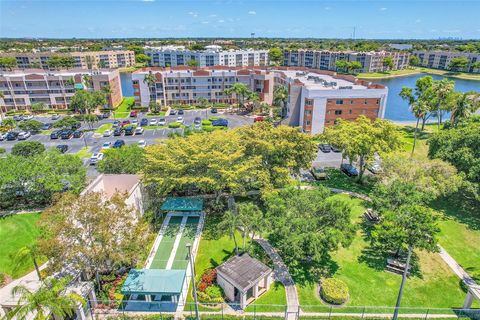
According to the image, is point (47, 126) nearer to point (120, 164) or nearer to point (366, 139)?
point (120, 164)

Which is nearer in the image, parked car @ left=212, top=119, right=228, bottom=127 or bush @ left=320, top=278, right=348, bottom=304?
bush @ left=320, top=278, right=348, bottom=304

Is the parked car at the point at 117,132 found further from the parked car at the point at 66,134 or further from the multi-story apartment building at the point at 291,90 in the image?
the multi-story apartment building at the point at 291,90

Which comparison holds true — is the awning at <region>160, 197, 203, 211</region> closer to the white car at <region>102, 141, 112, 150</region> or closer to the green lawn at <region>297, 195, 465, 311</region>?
the green lawn at <region>297, 195, 465, 311</region>

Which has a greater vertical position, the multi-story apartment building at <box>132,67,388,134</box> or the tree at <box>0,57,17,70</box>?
the tree at <box>0,57,17,70</box>

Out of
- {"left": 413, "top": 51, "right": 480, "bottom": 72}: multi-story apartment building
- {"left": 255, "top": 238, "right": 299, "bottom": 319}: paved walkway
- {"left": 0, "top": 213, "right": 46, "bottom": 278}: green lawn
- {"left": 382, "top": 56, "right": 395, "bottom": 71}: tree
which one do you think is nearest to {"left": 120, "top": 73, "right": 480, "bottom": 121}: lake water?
{"left": 382, "top": 56, "right": 395, "bottom": 71}: tree

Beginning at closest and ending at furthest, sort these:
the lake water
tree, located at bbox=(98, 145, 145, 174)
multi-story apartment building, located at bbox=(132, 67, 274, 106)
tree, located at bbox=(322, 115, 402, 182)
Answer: tree, located at bbox=(98, 145, 145, 174), tree, located at bbox=(322, 115, 402, 182), multi-story apartment building, located at bbox=(132, 67, 274, 106), the lake water

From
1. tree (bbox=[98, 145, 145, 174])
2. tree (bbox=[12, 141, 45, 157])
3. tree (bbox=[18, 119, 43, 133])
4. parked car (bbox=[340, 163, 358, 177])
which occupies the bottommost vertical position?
parked car (bbox=[340, 163, 358, 177])
